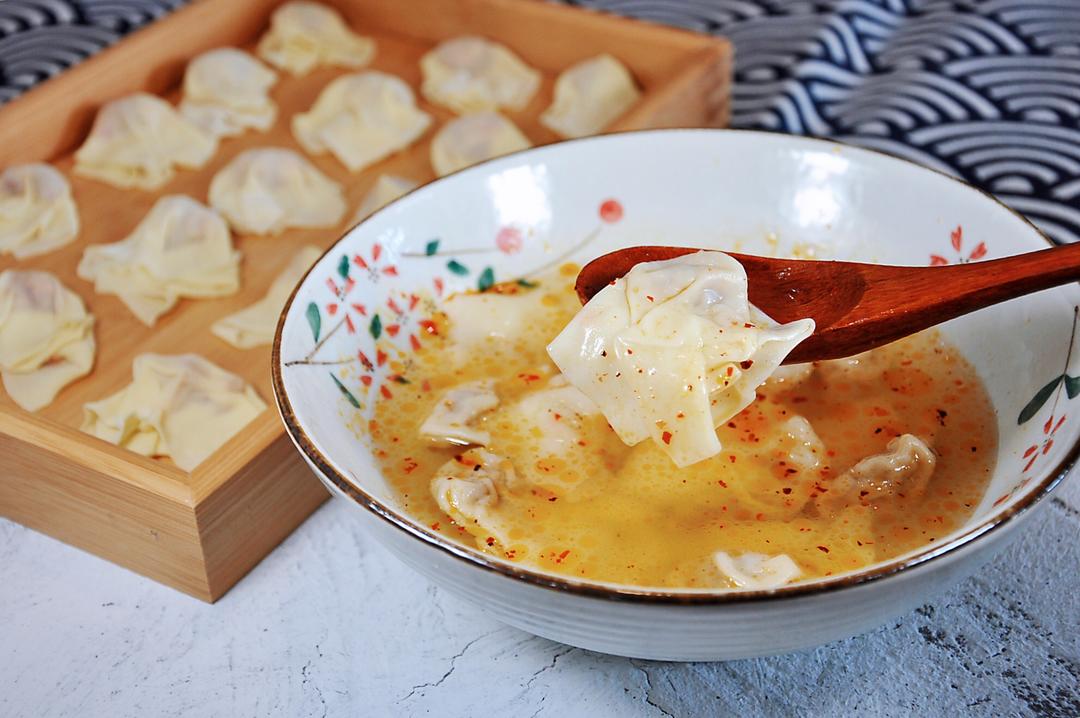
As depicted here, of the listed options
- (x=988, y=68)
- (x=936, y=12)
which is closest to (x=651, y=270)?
(x=988, y=68)

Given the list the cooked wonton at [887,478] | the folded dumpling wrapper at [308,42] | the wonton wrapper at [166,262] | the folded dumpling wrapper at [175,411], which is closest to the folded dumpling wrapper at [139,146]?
the wonton wrapper at [166,262]

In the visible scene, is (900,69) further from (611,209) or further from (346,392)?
(346,392)

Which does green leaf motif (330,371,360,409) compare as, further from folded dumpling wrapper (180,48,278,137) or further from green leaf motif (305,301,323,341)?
folded dumpling wrapper (180,48,278,137)

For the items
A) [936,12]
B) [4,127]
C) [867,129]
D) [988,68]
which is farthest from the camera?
[936,12]

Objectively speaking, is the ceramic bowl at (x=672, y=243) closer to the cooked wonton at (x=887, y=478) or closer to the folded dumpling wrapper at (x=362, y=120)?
the cooked wonton at (x=887, y=478)

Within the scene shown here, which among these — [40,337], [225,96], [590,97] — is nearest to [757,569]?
[40,337]

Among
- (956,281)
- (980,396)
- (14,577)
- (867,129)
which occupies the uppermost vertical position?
(956,281)

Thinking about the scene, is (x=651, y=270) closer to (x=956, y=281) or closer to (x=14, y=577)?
(x=956, y=281)
